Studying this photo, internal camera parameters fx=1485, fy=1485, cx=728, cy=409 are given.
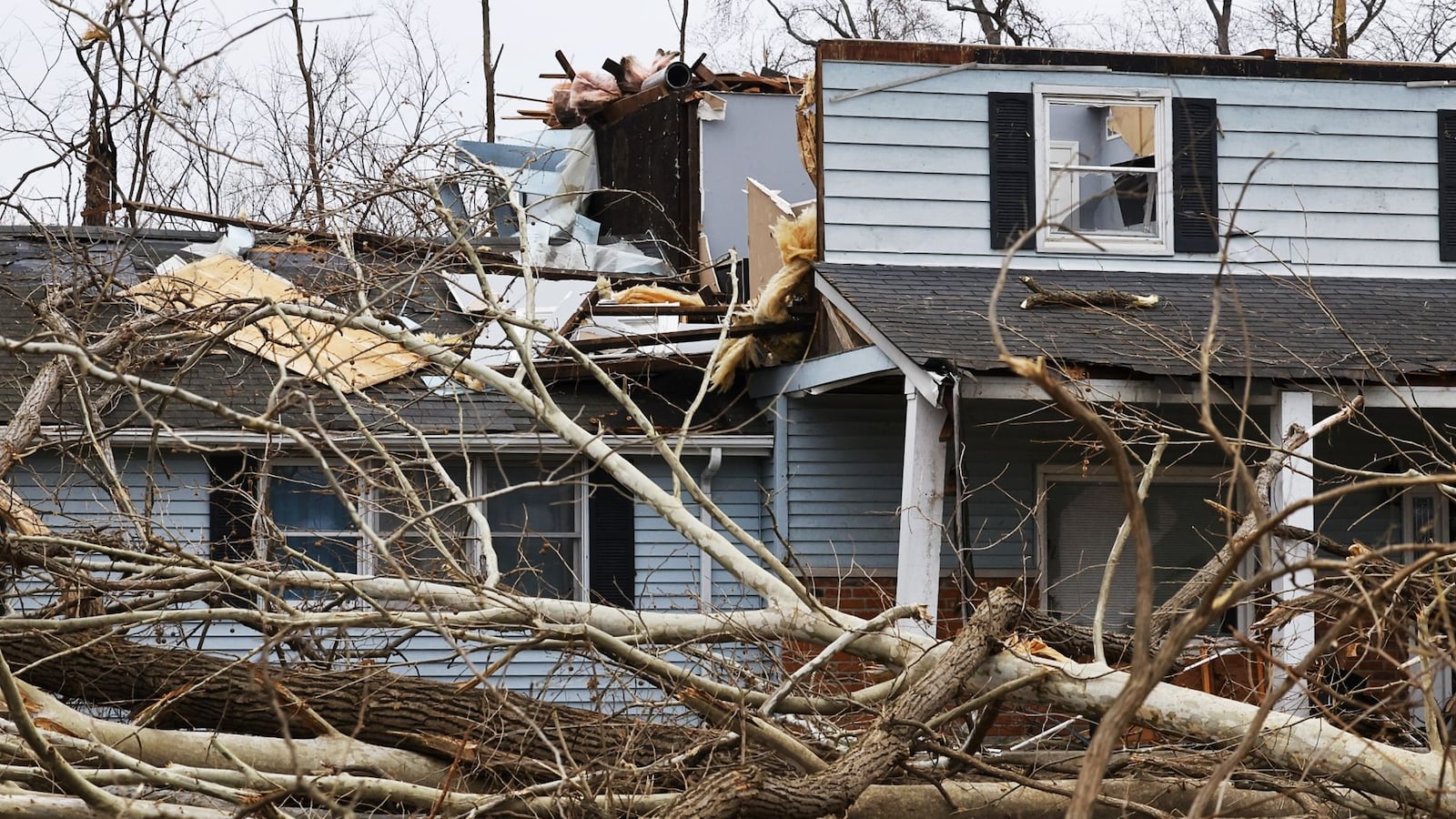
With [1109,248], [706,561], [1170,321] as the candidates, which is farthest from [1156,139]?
[706,561]

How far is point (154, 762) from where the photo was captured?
547cm

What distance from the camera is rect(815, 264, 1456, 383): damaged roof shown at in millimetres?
8273

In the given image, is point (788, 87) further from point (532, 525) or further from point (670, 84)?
point (532, 525)

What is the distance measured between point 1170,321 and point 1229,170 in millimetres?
1966

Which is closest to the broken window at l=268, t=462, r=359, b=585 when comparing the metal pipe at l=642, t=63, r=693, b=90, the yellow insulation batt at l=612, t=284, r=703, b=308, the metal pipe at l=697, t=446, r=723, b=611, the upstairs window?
the metal pipe at l=697, t=446, r=723, b=611

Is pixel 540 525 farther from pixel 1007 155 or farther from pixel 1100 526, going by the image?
pixel 1007 155

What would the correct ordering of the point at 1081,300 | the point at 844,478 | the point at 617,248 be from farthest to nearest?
1. the point at 617,248
2. the point at 844,478
3. the point at 1081,300

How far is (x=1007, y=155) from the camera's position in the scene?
412 inches

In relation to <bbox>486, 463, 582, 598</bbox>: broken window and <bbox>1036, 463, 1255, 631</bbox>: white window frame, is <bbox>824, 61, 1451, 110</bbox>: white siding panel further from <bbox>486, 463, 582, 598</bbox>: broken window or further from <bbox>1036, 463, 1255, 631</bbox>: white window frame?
<bbox>486, 463, 582, 598</bbox>: broken window

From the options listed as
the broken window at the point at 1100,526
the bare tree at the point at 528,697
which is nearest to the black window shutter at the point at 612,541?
the broken window at the point at 1100,526

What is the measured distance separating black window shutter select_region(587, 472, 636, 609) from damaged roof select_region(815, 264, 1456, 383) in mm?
2139

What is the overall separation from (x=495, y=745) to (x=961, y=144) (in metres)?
6.37

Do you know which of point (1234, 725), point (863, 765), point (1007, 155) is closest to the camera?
point (863, 765)

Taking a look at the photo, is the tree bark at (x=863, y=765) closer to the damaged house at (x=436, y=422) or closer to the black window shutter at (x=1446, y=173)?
the damaged house at (x=436, y=422)
